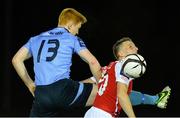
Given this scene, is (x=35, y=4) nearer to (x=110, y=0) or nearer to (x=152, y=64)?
(x=110, y=0)

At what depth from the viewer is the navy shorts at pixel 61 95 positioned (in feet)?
21.4

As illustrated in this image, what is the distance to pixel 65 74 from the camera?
658 cm

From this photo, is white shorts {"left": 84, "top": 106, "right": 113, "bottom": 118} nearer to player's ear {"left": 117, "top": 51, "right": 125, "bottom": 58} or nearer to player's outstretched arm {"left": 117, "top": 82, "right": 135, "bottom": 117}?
player's outstretched arm {"left": 117, "top": 82, "right": 135, "bottom": 117}

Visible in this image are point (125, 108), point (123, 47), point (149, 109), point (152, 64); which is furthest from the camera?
point (152, 64)

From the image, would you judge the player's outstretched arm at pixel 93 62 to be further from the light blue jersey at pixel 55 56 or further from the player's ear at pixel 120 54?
the player's ear at pixel 120 54

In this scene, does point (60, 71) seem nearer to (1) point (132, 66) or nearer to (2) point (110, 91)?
(2) point (110, 91)

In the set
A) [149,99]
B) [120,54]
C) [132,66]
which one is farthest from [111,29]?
[132,66]

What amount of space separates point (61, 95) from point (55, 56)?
0.38 m

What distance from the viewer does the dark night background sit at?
46.7 feet

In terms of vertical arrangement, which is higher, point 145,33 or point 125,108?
point 125,108

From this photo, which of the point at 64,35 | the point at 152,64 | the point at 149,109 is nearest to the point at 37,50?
the point at 64,35

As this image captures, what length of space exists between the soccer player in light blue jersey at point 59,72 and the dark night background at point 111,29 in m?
7.39

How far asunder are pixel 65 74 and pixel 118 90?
723 mm

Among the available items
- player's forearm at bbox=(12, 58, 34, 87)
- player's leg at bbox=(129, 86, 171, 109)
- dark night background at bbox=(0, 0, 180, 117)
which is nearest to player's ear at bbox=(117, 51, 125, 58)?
player's leg at bbox=(129, 86, 171, 109)
